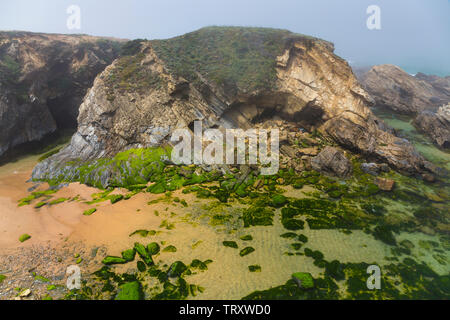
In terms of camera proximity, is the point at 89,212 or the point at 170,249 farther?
the point at 89,212

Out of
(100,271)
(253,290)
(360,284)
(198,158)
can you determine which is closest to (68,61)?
(198,158)

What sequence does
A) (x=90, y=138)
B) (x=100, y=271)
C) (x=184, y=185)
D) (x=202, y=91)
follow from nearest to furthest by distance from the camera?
(x=100, y=271) → (x=184, y=185) → (x=90, y=138) → (x=202, y=91)

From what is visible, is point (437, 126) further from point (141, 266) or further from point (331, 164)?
point (141, 266)

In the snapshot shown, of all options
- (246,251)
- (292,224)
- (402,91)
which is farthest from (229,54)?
(402,91)

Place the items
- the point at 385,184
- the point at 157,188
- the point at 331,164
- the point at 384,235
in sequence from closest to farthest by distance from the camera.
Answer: the point at 384,235
the point at 157,188
the point at 385,184
the point at 331,164

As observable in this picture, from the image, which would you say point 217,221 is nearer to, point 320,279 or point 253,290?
point 253,290

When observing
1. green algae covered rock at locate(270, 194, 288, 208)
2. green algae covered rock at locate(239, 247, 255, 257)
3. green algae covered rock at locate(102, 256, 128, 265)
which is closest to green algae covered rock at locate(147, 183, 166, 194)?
green algae covered rock at locate(102, 256, 128, 265)
